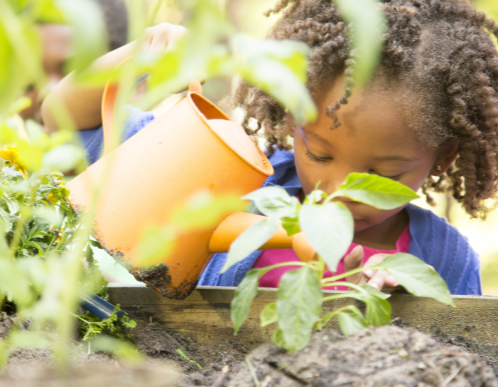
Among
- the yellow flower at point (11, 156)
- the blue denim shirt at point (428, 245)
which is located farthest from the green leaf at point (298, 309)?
the blue denim shirt at point (428, 245)

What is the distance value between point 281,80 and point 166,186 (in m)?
0.49

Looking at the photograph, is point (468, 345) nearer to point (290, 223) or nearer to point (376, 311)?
point (376, 311)

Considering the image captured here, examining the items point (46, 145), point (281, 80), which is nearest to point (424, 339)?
point (281, 80)

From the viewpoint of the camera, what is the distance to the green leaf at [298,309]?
1.54ft

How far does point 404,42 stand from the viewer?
0.98 metres

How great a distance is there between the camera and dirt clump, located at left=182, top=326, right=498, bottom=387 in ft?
1.44

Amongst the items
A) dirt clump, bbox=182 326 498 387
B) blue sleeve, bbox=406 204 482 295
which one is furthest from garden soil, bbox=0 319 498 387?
blue sleeve, bbox=406 204 482 295

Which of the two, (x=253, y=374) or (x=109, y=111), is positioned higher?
(x=109, y=111)

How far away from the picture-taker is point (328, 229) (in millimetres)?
445

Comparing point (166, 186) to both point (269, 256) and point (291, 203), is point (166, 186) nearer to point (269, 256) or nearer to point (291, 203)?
point (291, 203)

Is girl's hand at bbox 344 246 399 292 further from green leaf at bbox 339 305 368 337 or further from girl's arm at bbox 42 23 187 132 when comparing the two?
girl's arm at bbox 42 23 187 132

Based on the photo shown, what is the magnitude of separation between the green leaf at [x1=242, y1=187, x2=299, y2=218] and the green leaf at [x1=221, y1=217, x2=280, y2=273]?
2 cm

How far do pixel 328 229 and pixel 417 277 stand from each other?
0.56 ft

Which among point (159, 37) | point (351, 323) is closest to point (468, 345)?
point (351, 323)
